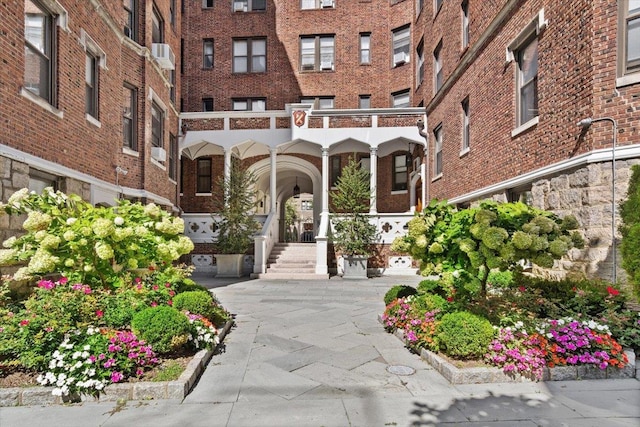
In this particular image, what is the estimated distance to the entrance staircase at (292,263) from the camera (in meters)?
13.3

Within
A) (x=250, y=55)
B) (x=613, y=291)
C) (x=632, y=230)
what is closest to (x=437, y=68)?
(x=250, y=55)

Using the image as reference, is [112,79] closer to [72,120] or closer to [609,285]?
[72,120]

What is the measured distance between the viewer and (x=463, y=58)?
37.8 ft

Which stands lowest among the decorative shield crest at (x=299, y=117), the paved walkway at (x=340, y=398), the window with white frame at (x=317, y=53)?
the paved walkway at (x=340, y=398)

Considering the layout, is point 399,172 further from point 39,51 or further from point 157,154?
point 39,51

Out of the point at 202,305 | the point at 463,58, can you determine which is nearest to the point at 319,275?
the point at 202,305

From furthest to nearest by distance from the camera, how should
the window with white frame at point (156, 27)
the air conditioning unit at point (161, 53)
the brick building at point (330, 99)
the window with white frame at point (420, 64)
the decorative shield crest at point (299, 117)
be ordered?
1. the window with white frame at point (420, 64)
2. the decorative shield crest at point (299, 117)
3. the window with white frame at point (156, 27)
4. the air conditioning unit at point (161, 53)
5. the brick building at point (330, 99)

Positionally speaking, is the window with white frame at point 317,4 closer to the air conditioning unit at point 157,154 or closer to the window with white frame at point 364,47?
the window with white frame at point 364,47

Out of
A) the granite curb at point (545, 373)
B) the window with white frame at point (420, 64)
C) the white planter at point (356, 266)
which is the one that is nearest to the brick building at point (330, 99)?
the window with white frame at point (420, 64)

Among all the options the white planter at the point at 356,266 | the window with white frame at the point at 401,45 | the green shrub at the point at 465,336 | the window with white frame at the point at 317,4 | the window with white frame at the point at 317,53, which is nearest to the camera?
the green shrub at the point at 465,336

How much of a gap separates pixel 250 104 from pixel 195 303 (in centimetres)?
1508

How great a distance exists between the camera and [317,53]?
62.1ft

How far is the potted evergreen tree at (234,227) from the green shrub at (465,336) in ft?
33.8

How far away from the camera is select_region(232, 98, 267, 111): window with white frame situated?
1902 cm
